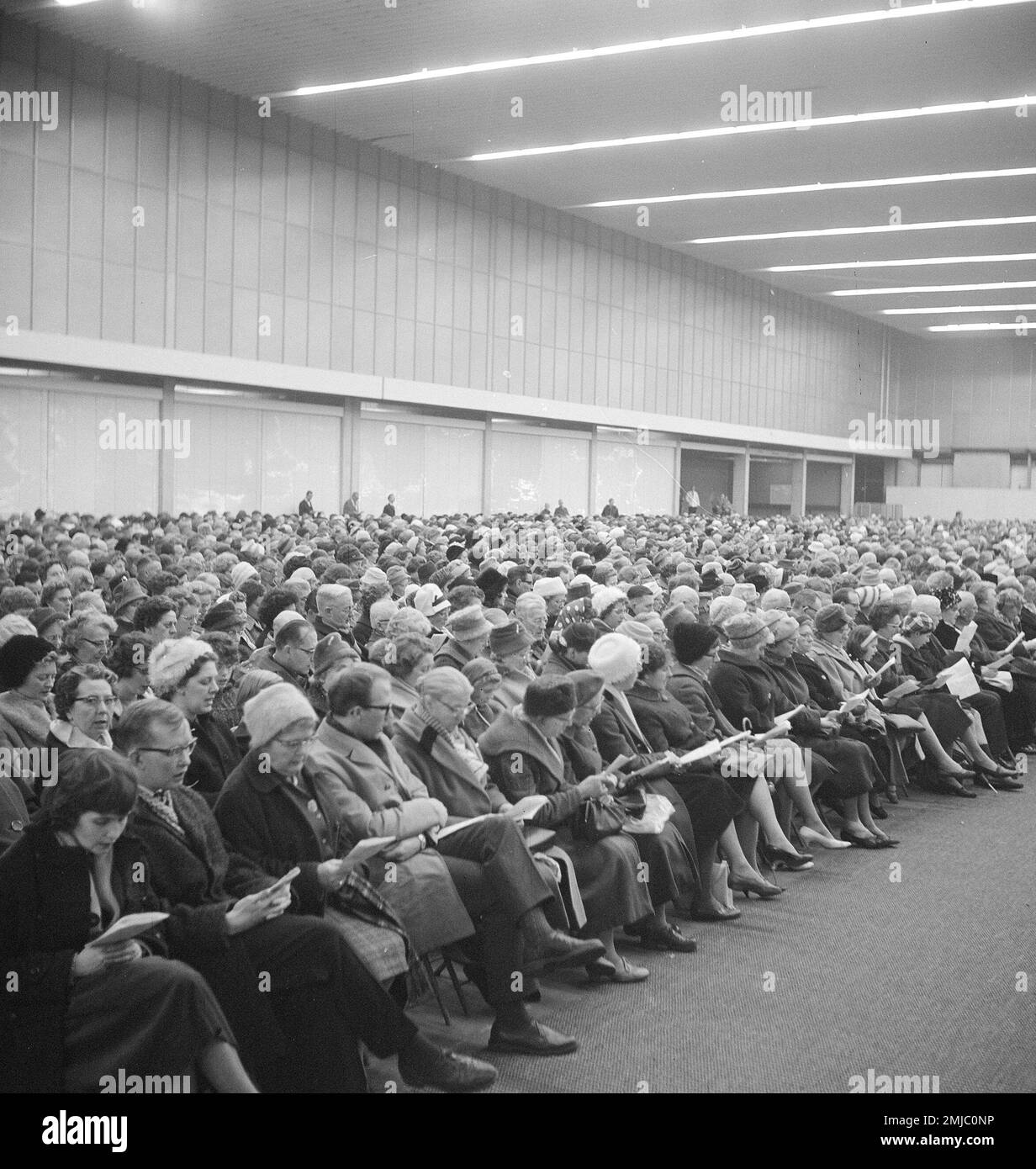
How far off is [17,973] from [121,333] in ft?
68.4

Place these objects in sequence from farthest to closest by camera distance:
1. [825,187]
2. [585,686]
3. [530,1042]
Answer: [825,187]
[585,686]
[530,1042]

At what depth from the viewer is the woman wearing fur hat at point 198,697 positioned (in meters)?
4.75

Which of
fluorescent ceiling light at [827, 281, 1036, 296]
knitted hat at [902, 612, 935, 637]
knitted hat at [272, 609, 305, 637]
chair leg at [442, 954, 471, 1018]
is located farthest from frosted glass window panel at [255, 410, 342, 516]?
chair leg at [442, 954, 471, 1018]

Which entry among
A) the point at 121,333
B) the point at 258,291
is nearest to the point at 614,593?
the point at 121,333

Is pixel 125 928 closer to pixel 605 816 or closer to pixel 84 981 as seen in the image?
pixel 84 981

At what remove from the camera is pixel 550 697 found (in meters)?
5.19

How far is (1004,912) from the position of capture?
6.18 metres

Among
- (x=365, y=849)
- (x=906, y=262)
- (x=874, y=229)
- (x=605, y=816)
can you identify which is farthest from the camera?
(x=906, y=262)

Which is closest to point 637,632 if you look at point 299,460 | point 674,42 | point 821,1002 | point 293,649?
point 293,649

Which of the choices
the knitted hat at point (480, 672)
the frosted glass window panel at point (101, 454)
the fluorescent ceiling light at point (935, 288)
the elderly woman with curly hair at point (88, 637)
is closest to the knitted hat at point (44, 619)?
the elderly woman with curly hair at point (88, 637)

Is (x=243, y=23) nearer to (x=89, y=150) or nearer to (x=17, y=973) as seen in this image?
(x=89, y=150)

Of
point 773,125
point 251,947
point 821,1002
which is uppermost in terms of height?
point 773,125

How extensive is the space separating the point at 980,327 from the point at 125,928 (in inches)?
1940

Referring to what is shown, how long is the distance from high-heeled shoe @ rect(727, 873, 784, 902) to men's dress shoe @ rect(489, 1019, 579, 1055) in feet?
6.73
